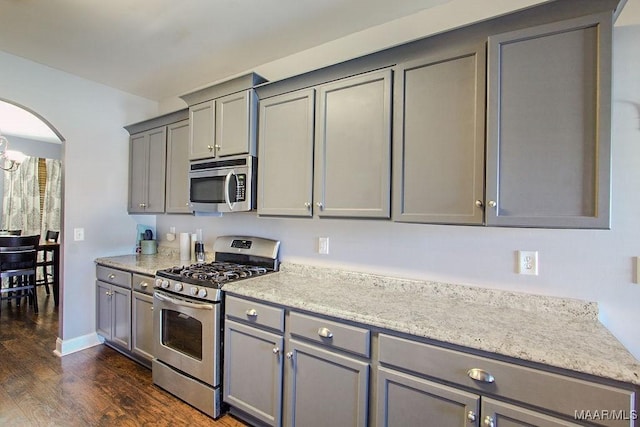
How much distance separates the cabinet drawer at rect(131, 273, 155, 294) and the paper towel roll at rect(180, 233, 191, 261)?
0.49m

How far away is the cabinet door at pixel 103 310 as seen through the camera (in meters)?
2.95

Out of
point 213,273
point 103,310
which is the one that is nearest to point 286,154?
point 213,273

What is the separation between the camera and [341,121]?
190 cm

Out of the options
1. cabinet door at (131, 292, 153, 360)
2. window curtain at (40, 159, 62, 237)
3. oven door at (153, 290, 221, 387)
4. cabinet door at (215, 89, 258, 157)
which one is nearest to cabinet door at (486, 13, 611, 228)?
cabinet door at (215, 89, 258, 157)

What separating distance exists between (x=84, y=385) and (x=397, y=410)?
242 centimetres

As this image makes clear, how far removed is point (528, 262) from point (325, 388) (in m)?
1.24

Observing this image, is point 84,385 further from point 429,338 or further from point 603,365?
point 603,365

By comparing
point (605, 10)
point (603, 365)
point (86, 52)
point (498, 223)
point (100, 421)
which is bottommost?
point (100, 421)

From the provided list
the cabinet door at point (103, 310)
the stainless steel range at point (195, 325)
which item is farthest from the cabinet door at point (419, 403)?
the cabinet door at point (103, 310)

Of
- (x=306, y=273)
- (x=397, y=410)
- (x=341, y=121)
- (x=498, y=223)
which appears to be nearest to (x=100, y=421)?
(x=306, y=273)

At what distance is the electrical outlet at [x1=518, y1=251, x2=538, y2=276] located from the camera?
161 cm

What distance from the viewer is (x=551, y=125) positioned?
1309mm

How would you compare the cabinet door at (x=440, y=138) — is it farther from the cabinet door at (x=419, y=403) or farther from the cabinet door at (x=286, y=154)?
the cabinet door at (x=419, y=403)

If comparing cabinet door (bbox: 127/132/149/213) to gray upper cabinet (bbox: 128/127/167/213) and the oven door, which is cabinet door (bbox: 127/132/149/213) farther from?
the oven door
